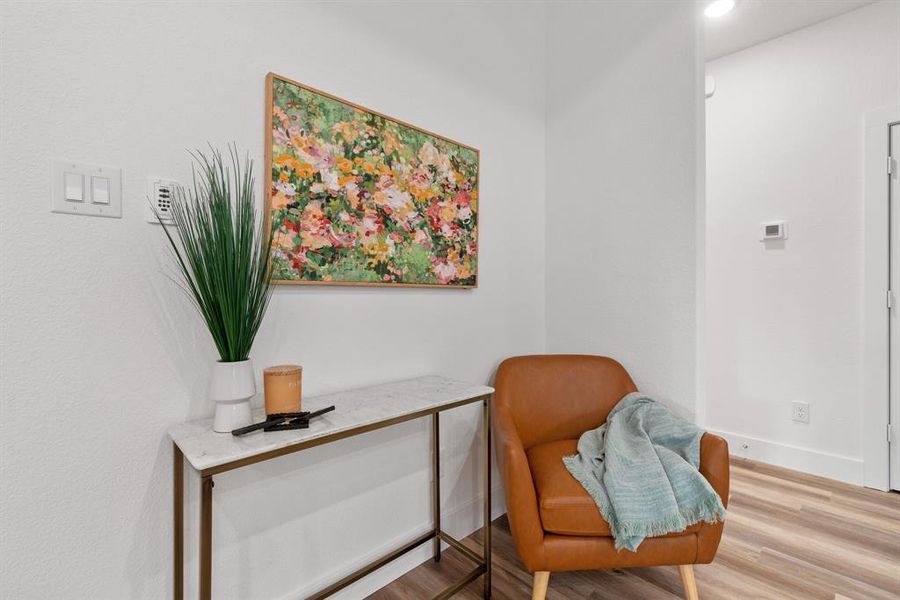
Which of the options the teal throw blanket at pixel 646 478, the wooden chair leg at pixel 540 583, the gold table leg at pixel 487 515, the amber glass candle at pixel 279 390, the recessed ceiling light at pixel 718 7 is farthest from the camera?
the recessed ceiling light at pixel 718 7

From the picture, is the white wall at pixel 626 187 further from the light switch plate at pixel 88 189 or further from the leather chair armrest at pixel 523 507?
the light switch plate at pixel 88 189

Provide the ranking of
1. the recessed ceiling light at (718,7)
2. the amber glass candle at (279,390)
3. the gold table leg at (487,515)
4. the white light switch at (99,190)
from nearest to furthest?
the white light switch at (99,190)
the amber glass candle at (279,390)
the gold table leg at (487,515)
the recessed ceiling light at (718,7)

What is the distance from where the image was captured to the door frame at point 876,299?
224cm

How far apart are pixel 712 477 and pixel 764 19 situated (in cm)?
272

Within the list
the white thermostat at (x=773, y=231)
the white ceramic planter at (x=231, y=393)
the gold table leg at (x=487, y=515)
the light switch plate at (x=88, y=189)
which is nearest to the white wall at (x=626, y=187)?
the gold table leg at (x=487, y=515)

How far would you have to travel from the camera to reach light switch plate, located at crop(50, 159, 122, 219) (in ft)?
3.05

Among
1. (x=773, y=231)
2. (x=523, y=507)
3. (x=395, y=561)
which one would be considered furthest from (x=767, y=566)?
(x=773, y=231)

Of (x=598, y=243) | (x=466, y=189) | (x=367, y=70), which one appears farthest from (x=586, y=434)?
(x=367, y=70)

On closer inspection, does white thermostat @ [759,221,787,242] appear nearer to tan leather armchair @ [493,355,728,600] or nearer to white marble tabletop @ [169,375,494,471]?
tan leather armchair @ [493,355,728,600]

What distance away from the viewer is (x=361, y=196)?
1481 mm

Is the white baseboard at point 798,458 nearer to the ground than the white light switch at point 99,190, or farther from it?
nearer to the ground

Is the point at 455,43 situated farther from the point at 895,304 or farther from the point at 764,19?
the point at 895,304

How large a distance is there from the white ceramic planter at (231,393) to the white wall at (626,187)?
170 centimetres

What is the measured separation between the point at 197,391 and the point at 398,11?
1570 millimetres
